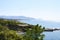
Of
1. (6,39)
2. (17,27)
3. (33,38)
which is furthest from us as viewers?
(17,27)

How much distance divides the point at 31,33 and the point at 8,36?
69.7 inches

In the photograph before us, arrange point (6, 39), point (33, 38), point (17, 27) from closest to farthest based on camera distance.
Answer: point (6, 39) → point (33, 38) → point (17, 27)

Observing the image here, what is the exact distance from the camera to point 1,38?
15.5 metres

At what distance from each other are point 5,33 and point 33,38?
6.69 feet

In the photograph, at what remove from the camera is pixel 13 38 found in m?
15.9

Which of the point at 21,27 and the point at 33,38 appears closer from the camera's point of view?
the point at 33,38

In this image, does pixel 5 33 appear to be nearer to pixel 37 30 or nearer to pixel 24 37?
pixel 24 37

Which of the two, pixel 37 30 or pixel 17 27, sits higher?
pixel 37 30

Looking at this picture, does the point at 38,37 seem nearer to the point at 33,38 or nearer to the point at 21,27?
the point at 33,38

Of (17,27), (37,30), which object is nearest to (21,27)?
(17,27)

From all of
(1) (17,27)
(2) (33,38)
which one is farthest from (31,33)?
(1) (17,27)

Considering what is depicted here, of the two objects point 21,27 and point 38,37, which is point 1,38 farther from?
point 21,27

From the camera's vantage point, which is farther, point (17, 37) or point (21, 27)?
point (21, 27)

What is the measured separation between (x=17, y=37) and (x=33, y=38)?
1.15m
